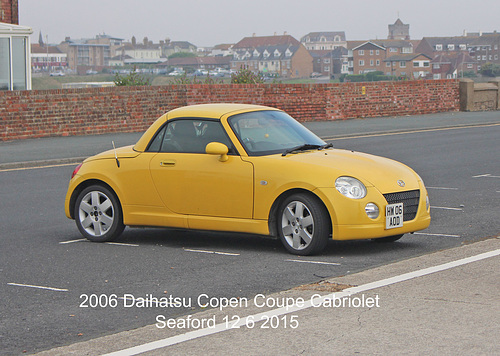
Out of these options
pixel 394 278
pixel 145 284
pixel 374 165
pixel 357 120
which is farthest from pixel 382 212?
pixel 357 120

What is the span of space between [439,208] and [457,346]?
6513mm

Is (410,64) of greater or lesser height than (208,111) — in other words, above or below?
above

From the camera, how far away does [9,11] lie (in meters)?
33.6

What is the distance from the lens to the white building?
1156 inches

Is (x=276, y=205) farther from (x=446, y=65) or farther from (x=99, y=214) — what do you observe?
(x=446, y=65)

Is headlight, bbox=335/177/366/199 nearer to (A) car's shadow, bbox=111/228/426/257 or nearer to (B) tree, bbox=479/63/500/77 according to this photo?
(A) car's shadow, bbox=111/228/426/257

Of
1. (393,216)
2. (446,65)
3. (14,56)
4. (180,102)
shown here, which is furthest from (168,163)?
(446,65)

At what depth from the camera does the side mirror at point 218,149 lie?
28.2 ft

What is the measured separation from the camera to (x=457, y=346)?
514cm

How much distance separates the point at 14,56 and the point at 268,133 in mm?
22872

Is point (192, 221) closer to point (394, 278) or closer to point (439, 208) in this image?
point (394, 278)

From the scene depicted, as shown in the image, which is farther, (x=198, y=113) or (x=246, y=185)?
(x=198, y=113)

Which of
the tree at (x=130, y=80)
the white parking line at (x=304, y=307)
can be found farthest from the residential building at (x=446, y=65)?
the white parking line at (x=304, y=307)

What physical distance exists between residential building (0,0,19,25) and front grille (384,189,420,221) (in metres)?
27.8
